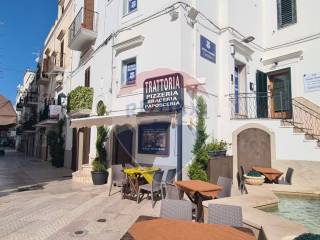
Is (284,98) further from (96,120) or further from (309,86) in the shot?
(96,120)

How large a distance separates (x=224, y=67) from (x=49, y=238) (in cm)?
1045

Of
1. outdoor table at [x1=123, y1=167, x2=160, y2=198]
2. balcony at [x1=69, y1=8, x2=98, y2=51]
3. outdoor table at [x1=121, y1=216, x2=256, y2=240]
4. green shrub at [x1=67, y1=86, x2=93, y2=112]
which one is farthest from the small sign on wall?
balcony at [x1=69, y1=8, x2=98, y2=51]

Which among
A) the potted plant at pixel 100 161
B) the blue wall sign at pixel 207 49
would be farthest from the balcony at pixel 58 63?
the blue wall sign at pixel 207 49

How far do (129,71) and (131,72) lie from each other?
193 mm

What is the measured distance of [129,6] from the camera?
13.8 m

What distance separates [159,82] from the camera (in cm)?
1125

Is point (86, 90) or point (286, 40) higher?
point (286, 40)

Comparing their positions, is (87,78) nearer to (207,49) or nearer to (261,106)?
(207,49)

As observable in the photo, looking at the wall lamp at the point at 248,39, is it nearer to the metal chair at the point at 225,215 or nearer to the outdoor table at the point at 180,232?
the metal chair at the point at 225,215

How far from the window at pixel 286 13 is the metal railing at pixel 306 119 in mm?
4595

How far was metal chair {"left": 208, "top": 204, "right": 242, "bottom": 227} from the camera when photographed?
423 cm

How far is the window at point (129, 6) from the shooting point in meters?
13.4

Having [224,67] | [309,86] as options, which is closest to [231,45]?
[224,67]

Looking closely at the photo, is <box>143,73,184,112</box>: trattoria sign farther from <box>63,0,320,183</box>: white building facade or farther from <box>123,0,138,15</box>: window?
<box>123,0,138,15</box>: window
